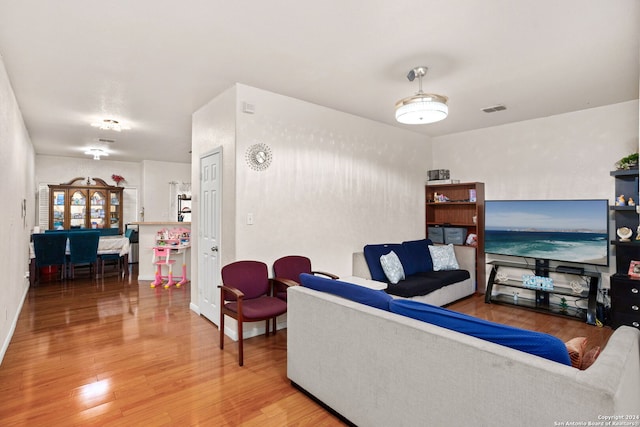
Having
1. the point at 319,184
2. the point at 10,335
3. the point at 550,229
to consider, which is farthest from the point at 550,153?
the point at 10,335

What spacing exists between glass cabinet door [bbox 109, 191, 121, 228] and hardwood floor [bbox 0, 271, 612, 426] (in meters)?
4.13

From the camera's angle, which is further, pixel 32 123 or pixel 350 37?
pixel 32 123

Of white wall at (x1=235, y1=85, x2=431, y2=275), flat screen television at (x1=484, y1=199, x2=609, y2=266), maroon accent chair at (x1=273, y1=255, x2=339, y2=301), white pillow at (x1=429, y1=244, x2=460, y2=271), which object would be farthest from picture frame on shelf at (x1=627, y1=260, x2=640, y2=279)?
maroon accent chair at (x1=273, y1=255, x2=339, y2=301)

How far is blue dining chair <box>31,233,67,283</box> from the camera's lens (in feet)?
19.5

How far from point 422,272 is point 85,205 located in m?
7.91

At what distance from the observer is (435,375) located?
1.57 metres

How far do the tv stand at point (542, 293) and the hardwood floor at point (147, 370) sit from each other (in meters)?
0.21

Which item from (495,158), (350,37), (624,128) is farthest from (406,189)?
(350,37)

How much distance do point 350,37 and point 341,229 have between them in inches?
97.0

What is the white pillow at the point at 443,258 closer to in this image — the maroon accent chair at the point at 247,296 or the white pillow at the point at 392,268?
the white pillow at the point at 392,268

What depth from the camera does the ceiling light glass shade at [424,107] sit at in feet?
9.50

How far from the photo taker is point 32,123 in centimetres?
505

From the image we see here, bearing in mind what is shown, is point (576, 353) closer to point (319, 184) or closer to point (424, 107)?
point (424, 107)

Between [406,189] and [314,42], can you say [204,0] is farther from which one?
[406,189]
